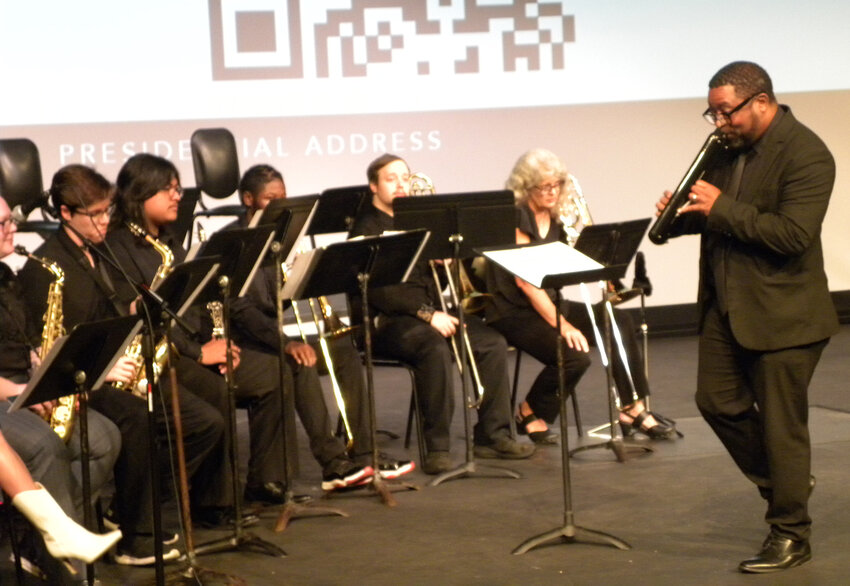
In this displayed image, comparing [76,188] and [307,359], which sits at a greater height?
Result: [76,188]

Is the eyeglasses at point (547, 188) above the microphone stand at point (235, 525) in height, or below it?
above

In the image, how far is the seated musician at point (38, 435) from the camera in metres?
3.76

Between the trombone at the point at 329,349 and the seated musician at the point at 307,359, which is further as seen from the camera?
the trombone at the point at 329,349

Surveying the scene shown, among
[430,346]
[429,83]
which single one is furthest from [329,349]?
[429,83]

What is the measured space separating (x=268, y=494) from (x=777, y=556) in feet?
6.68

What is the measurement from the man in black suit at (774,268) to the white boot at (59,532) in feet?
6.47

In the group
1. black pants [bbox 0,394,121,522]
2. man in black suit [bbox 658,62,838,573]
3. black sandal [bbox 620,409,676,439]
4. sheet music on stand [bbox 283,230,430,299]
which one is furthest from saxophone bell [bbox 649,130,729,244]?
black sandal [bbox 620,409,676,439]

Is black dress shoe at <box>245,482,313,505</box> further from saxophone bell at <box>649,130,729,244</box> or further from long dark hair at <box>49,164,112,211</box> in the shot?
saxophone bell at <box>649,130,729,244</box>

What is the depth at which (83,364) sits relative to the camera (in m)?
3.49

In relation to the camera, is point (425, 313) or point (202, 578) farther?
point (425, 313)

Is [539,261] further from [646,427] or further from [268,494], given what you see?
[646,427]

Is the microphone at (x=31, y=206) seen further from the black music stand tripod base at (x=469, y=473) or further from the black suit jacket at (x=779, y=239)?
the black music stand tripod base at (x=469, y=473)

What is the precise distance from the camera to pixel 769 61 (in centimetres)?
885

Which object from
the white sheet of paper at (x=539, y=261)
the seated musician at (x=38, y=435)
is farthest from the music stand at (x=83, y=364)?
the white sheet of paper at (x=539, y=261)
